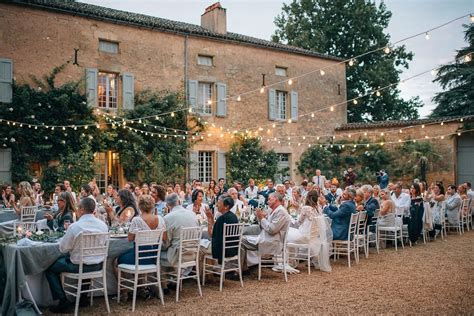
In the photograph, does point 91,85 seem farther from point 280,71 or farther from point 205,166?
point 280,71

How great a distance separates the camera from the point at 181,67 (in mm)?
15852

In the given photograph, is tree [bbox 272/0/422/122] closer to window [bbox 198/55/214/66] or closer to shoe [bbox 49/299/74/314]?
window [bbox 198/55/214/66]

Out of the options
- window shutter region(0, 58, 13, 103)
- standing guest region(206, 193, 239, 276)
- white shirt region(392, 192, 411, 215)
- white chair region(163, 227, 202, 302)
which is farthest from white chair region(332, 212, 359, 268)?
window shutter region(0, 58, 13, 103)

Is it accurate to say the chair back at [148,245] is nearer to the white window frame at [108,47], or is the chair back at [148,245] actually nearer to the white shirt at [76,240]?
the white shirt at [76,240]

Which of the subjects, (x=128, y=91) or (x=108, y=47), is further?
(x=128, y=91)

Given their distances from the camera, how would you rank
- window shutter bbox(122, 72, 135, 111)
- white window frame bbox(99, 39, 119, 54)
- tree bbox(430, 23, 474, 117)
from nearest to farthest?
white window frame bbox(99, 39, 119, 54), window shutter bbox(122, 72, 135, 111), tree bbox(430, 23, 474, 117)

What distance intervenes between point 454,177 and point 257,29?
2231cm

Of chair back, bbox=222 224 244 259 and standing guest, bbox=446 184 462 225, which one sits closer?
chair back, bbox=222 224 244 259

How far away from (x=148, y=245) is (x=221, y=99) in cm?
1183

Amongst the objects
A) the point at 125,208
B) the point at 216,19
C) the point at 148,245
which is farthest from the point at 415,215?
the point at 216,19

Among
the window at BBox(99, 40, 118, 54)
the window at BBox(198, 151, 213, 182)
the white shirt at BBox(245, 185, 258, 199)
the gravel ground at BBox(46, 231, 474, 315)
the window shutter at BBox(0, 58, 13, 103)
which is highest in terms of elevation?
the window at BBox(99, 40, 118, 54)

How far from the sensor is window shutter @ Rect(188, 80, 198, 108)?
15.9 metres

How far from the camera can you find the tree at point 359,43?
27.1 meters

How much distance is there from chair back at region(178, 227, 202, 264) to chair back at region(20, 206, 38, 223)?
13.9ft
